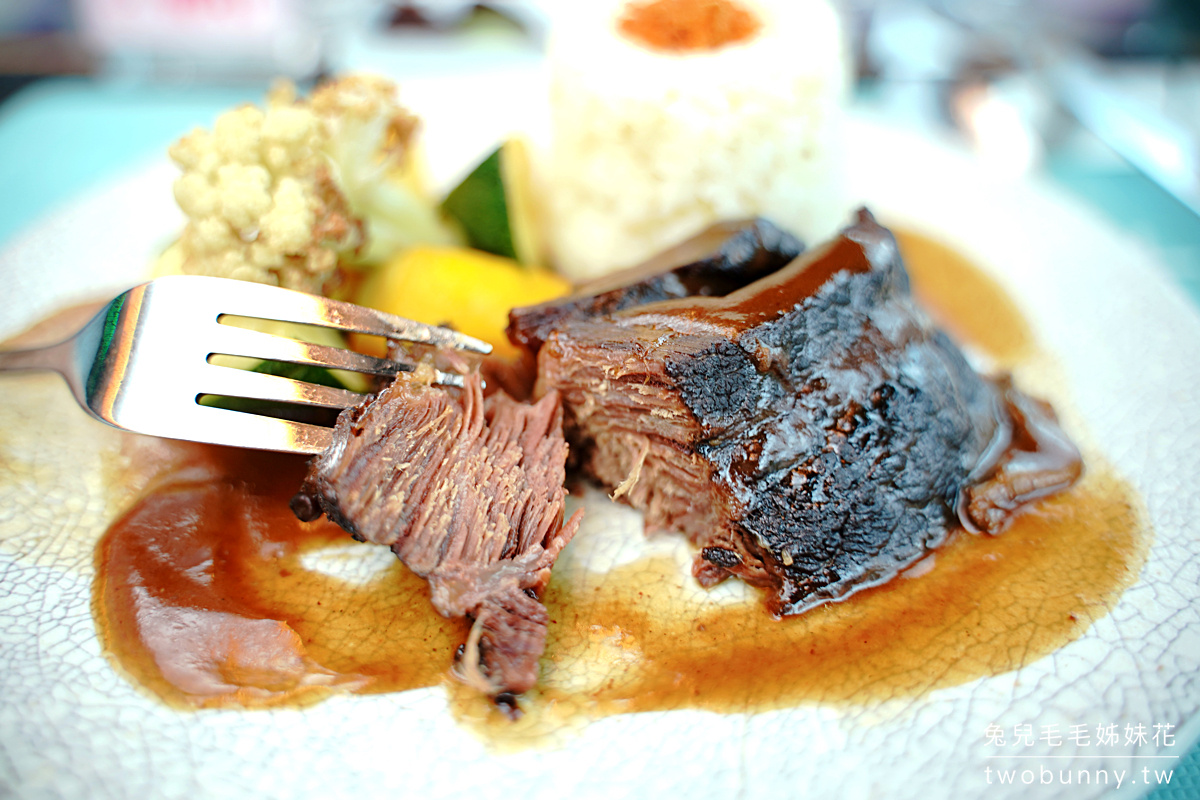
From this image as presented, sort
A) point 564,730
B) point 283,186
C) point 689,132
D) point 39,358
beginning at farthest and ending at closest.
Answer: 1. point 689,132
2. point 283,186
3. point 39,358
4. point 564,730

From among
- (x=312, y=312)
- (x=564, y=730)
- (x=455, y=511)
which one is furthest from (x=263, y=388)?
(x=564, y=730)

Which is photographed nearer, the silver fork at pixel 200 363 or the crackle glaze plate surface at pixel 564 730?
the crackle glaze plate surface at pixel 564 730

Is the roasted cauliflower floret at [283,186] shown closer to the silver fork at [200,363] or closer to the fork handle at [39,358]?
the silver fork at [200,363]

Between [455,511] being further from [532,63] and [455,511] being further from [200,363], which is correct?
[532,63]

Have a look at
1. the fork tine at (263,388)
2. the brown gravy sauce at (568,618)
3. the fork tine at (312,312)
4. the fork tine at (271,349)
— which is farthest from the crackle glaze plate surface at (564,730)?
the fork tine at (312,312)

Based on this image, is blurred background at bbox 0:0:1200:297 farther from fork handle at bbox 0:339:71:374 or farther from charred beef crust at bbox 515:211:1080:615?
charred beef crust at bbox 515:211:1080:615

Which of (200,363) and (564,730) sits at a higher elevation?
(200,363)

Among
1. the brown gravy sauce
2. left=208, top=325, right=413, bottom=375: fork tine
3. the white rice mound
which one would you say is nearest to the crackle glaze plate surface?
the brown gravy sauce
